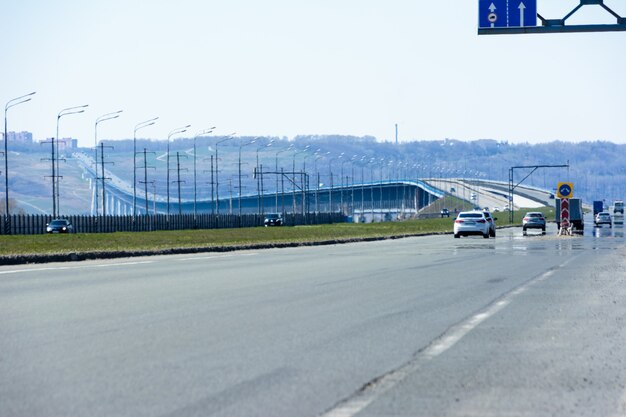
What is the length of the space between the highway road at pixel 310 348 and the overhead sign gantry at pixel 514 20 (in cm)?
1239

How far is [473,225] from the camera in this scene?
63156 millimetres

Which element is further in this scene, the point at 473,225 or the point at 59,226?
the point at 59,226

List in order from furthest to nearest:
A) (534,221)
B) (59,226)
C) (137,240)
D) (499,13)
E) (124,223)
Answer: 1. (124,223)
2. (534,221)
3. (59,226)
4. (137,240)
5. (499,13)

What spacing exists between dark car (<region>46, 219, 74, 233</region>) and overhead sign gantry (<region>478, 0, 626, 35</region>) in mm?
50378

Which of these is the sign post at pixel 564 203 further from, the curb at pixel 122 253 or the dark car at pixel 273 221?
the dark car at pixel 273 221

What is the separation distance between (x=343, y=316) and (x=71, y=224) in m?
69.2

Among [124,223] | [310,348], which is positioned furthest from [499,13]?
[124,223]

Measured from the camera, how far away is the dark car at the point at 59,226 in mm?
77250

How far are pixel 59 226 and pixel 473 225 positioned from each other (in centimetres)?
3039

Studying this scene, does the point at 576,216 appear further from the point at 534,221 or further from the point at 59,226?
the point at 59,226

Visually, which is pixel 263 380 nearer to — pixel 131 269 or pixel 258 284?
pixel 258 284

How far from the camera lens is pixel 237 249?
1692 inches

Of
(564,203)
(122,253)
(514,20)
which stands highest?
(514,20)

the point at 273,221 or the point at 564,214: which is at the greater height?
the point at 564,214
